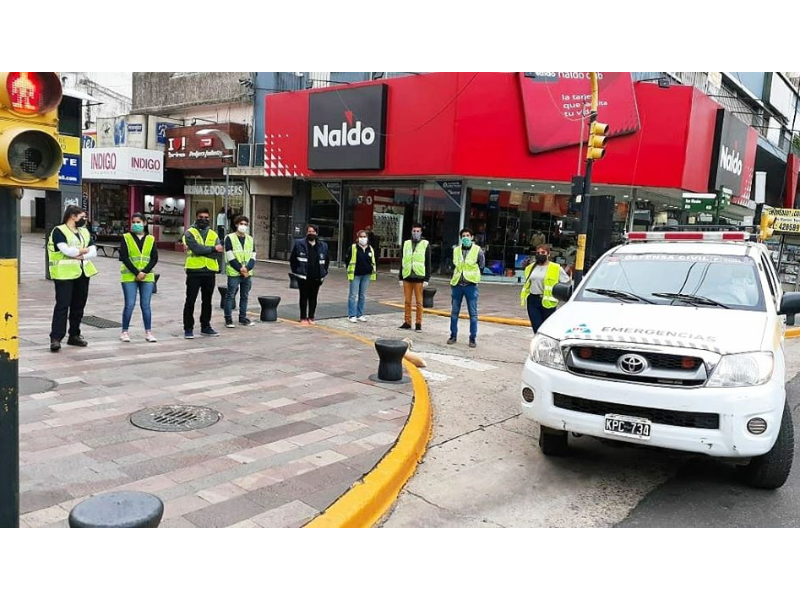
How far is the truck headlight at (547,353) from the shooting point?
4.78 meters

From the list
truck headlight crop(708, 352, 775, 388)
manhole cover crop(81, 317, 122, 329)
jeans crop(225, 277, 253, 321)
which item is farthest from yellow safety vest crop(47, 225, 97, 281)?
truck headlight crop(708, 352, 775, 388)

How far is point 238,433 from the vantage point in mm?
5199

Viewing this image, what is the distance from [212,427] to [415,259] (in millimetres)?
6215

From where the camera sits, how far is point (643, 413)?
14.3ft

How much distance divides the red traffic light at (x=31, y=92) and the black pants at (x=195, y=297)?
20.9 feet

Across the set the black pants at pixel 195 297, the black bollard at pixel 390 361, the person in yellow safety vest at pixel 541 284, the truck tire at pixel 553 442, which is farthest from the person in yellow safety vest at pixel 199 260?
the truck tire at pixel 553 442

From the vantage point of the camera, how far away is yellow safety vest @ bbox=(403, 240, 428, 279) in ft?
35.7

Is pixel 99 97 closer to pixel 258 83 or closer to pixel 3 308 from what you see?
pixel 258 83

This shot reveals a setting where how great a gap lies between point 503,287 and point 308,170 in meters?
8.16

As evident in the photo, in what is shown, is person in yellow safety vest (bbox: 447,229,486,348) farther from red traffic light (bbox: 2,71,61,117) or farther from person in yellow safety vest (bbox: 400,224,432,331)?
red traffic light (bbox: 2,71,61,117)

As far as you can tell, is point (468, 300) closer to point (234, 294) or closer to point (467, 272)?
point (467, 272)

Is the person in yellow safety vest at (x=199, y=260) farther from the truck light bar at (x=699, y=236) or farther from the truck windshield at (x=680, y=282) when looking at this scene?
the truck light bar at (x=699, y=236)

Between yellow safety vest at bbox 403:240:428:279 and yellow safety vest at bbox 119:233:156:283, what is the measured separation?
443 centimetres
